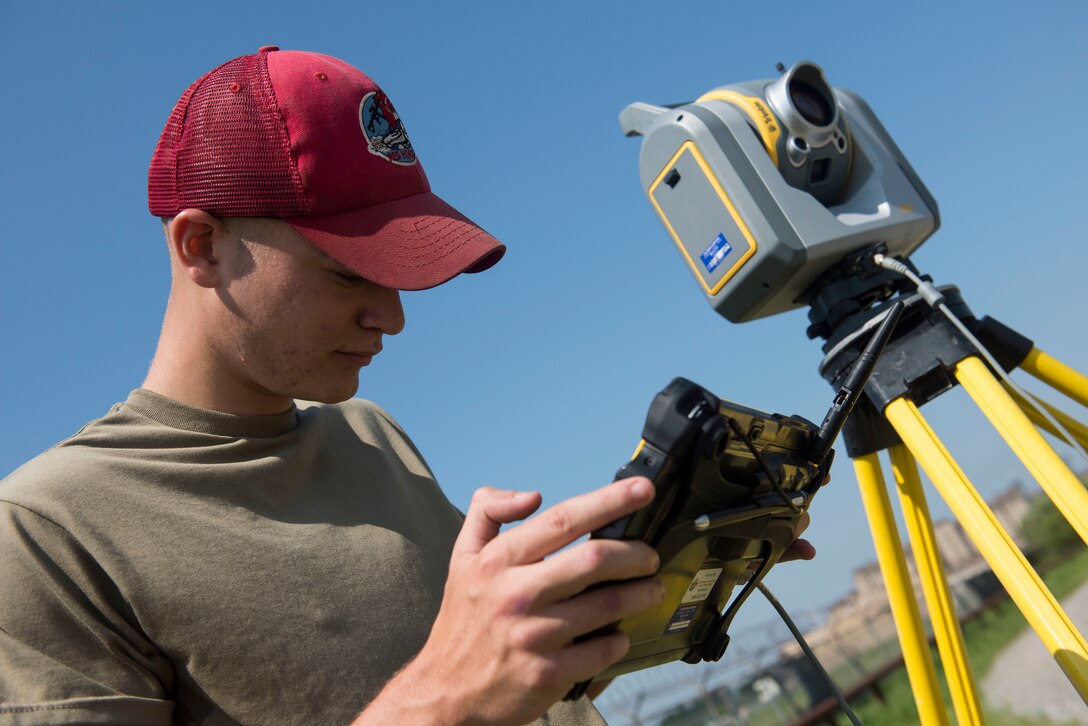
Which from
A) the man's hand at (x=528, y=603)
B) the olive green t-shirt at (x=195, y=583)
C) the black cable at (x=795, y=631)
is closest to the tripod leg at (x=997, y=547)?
the black cable at (x=795, y=631)

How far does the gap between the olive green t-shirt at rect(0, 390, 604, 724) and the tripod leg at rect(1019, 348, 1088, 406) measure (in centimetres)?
112

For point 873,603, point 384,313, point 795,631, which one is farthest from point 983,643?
point 384,313

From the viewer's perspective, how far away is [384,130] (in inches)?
52.9

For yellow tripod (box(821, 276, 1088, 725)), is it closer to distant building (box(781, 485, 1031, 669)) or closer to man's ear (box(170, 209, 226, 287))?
man's ear (box(170, 209, 226, 287))

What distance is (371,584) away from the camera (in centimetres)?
114

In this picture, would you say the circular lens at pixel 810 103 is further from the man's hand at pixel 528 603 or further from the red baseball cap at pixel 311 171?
the man's hand at pixel 528 603

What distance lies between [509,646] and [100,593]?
0.52m

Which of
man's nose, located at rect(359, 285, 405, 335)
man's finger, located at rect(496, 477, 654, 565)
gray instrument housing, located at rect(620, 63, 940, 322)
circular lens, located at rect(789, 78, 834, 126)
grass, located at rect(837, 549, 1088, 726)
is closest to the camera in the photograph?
man's finger, located at rect(496, 477, 654, 565)

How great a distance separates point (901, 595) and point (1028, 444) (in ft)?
1.44

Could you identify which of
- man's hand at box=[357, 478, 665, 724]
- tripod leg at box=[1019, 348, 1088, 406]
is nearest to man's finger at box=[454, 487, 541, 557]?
man's hand at box=[357, 478, 665, 724]

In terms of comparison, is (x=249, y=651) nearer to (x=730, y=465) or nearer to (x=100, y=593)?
(x=100, y=593)

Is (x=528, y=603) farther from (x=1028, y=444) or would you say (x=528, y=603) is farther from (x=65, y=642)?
(x=1028, y=444)

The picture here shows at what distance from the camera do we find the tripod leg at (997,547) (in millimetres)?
1176

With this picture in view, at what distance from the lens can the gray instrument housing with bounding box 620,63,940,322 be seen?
1.74m
